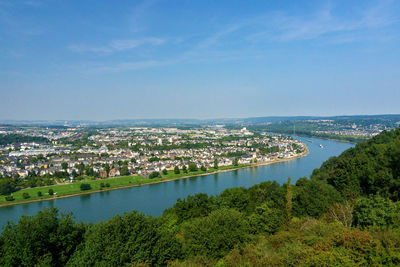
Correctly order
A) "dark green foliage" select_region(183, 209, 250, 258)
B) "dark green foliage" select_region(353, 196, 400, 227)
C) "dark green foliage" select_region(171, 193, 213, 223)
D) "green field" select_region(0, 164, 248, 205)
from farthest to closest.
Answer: "green field" select_region(0, 164, 248, 205), "dark green foliage" select_region(171, 193, 213, 223), "dark green foliage" select_region(183, 209, 250, 258), "dark green foliage" select_region(353, 196, 400, 227)

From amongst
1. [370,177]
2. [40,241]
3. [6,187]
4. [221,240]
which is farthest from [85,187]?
[370,177]

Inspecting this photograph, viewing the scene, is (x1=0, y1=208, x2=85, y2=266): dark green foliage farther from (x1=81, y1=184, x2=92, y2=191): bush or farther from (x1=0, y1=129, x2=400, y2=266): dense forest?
(x1=81, y1=184, x2=92, y2=191): bush

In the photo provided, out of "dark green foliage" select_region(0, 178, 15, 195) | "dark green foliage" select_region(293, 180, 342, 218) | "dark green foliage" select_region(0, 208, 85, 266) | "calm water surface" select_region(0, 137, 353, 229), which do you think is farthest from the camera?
"dark green foliage" select_region(0, 178, 15, 195)

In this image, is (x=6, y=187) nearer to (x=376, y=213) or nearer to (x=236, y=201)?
(x=236, y=201)

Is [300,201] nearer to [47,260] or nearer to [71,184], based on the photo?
[47,260]

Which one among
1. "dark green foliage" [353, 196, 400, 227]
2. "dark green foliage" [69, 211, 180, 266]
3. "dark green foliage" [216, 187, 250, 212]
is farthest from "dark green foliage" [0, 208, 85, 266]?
"dark green foliage" [353, 196, 400, 227]

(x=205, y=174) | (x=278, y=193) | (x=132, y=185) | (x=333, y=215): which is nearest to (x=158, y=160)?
(x=205, y=174)
